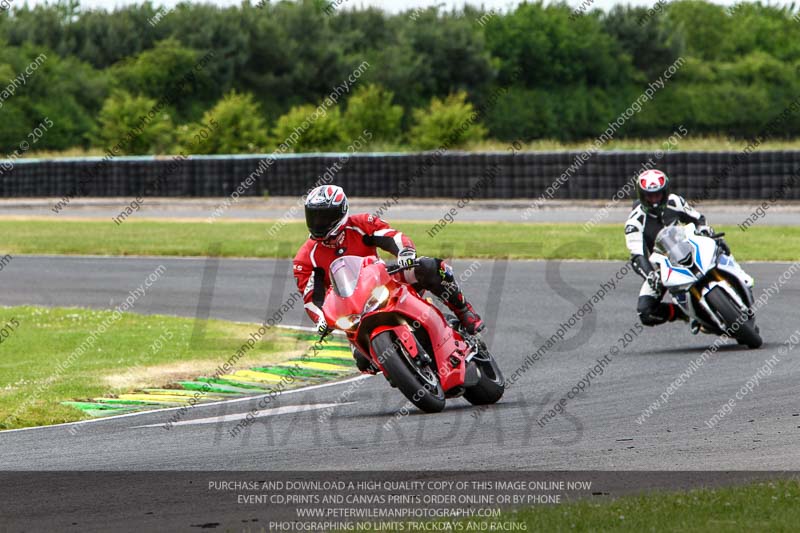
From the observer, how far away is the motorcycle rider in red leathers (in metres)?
9.67

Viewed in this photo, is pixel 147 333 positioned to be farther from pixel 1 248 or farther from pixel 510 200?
pixel 510 200

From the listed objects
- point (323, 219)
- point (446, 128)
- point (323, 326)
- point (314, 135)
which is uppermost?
point (323, 219)

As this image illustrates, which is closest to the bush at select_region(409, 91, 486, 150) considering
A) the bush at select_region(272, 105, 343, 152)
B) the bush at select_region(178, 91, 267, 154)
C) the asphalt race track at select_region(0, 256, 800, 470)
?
the bush at select_region(272, 105, 343, 152)

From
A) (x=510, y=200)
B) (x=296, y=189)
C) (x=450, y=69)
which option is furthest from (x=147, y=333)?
(x=450, y=69)

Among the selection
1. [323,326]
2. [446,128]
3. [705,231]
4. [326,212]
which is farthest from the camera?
[446,128]

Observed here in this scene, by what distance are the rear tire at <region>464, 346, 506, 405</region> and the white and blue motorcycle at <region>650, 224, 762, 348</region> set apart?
3.34m

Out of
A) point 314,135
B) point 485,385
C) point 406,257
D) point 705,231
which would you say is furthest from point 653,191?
point 314,135

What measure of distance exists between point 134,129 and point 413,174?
16791 mm

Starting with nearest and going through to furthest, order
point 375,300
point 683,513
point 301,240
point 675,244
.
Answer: point 683,513
point 375,300
point 675,244
point 301,240

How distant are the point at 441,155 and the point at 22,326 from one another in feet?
58.1

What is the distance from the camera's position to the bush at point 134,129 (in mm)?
46656

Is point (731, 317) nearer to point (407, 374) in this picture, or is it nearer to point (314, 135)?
point (407, 374)

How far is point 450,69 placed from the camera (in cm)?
6394

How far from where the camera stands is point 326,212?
9797mm
